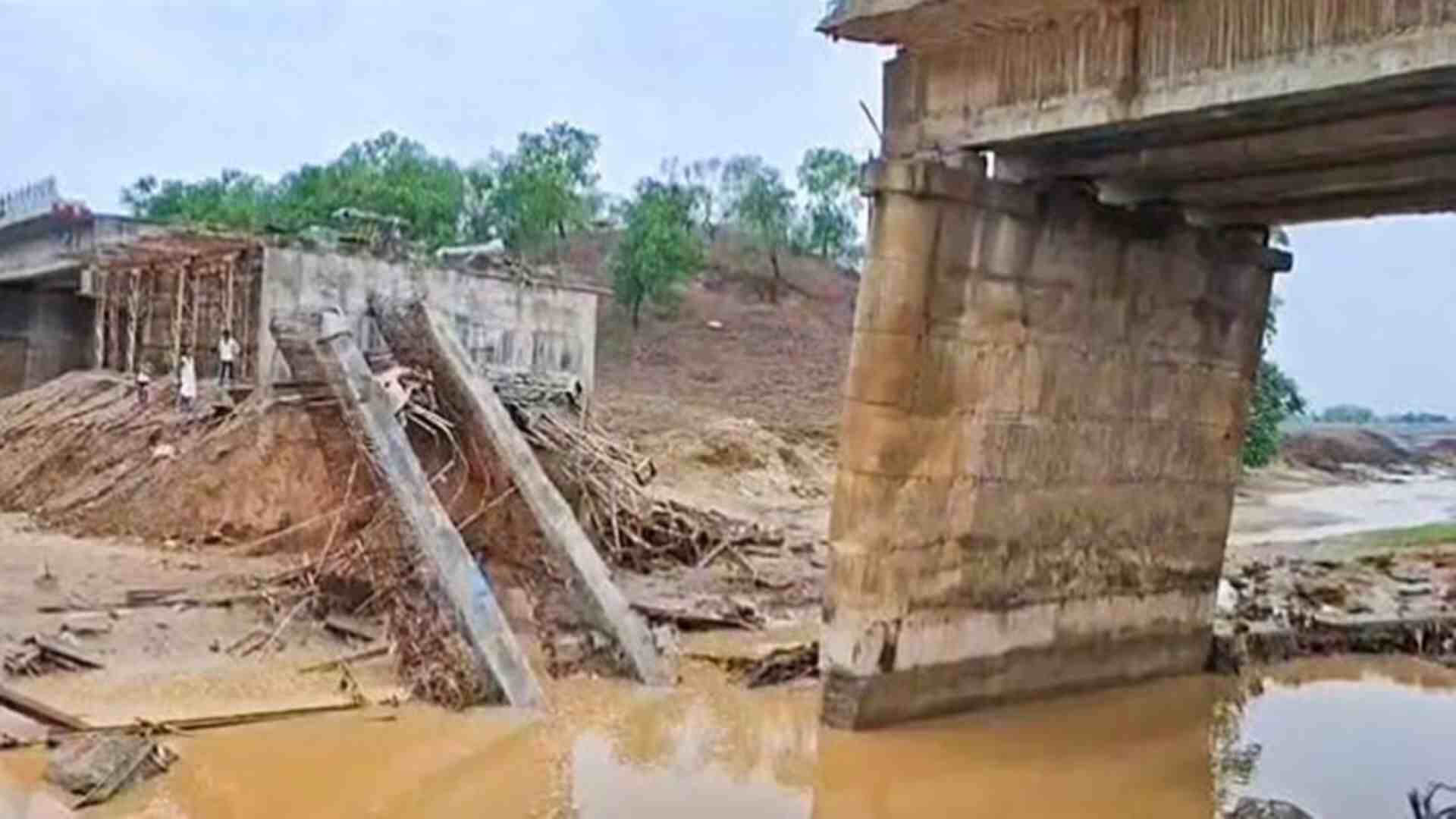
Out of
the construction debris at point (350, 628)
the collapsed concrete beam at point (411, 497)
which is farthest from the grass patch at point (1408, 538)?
the construction debris at point (350, 628)

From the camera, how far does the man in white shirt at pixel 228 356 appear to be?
20750 mm

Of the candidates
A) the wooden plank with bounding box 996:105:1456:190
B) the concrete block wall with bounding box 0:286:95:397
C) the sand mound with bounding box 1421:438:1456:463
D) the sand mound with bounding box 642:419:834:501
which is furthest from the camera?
the sand mound with bounding box 1421:438:1456:463

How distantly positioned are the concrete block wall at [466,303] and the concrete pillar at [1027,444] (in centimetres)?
922

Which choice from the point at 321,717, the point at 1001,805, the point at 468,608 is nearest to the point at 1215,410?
the point at 1001,805

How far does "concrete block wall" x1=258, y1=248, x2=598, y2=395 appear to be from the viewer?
2072cm

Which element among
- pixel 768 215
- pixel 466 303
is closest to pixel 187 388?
pixel 466 303

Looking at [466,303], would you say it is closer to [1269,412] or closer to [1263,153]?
[1263,153]

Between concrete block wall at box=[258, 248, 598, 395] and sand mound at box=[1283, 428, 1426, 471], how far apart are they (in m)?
39.8

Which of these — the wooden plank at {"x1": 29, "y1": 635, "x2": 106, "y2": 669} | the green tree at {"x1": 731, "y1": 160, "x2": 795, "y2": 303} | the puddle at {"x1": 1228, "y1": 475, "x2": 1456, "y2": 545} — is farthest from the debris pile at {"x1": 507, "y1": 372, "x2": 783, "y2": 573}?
the green tree at {"x1": 731, "y1": 160, "x2": 795, "y2": 303}

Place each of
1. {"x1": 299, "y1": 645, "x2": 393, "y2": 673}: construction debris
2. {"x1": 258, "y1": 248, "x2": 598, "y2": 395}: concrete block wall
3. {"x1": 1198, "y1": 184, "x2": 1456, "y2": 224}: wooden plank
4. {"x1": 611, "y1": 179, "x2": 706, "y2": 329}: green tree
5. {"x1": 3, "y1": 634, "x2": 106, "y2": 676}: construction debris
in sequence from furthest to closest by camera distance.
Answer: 1. {"x1": 611, "y1": 179, "x2": 706, "y2": 329}: green tree
2. {"x1": 258, "y1": 248, "x2": 598, "y2": 395}: concrete block wall
3. {"x1": 1198, "y1": 184, "x2": 1456, "y2": 224}: wooden plank
4. {"x1": 299, "y1": 645, "x2": 393, "y2": 673}: construction debris
5. {"x1": 3, "y1": 634, "x2": 106, "y2": 676}: construction debris

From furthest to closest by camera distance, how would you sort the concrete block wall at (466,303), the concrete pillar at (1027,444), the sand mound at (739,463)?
the sand mound at (739,463) → the concrete block wall at (466,303) → the concrete pillar at (1027,444)

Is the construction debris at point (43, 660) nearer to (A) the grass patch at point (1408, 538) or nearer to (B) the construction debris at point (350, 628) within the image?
(B) the construction debris at point (350, 628)

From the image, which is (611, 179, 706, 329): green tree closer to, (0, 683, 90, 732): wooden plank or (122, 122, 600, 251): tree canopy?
(122, 122, 600, 251): tree canopy

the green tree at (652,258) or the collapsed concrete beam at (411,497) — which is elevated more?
the green tree at (652,258)
